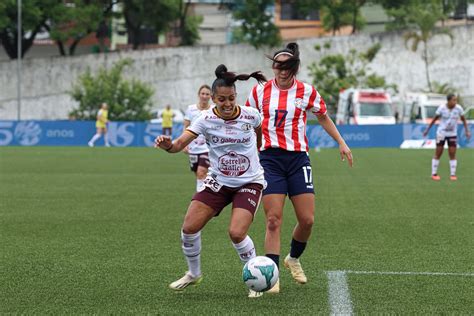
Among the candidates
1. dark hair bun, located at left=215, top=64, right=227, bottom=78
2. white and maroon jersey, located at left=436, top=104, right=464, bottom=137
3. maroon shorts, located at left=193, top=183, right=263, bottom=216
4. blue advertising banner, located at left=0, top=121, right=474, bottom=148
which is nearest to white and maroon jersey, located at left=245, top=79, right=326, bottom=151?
maroon shorts, located at left=193, top=183, right=263, bottom=216

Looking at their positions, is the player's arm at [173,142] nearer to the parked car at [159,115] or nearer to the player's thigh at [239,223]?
the player's thigh at [239,223]

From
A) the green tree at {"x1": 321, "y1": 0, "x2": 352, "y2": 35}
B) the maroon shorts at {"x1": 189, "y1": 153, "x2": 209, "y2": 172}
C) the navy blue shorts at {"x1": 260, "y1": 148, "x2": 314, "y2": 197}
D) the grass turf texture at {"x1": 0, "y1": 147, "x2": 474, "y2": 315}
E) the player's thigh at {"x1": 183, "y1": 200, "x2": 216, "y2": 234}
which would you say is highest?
the green tree at {"x1": 321, "y1": 0, "x2": 352, "y2": 35}

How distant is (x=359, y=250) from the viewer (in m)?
10.8

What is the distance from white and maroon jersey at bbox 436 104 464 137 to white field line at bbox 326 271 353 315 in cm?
1425

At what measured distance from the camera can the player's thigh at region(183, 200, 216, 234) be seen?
807 cm

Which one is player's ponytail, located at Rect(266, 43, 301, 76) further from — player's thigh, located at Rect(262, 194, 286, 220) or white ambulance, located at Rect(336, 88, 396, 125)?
white ambulance, located at Rect(336, 88, 396, 125)

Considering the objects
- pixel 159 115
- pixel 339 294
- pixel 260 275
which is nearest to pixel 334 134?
pixel 339 294

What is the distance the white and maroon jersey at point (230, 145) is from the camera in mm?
8094

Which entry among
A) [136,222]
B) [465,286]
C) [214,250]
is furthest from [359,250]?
[136,222]

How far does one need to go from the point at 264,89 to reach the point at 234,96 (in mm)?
784

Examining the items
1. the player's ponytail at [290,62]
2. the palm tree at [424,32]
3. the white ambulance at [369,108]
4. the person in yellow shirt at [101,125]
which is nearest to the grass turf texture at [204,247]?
the player's ponytail at [290,62]

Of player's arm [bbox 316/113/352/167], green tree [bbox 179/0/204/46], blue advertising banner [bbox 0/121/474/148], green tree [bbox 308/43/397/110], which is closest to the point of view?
player's arm [bbox 316/113/352/167]

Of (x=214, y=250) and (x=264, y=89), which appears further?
(x=214, y=250)

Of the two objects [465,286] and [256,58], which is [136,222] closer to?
[465,286]
